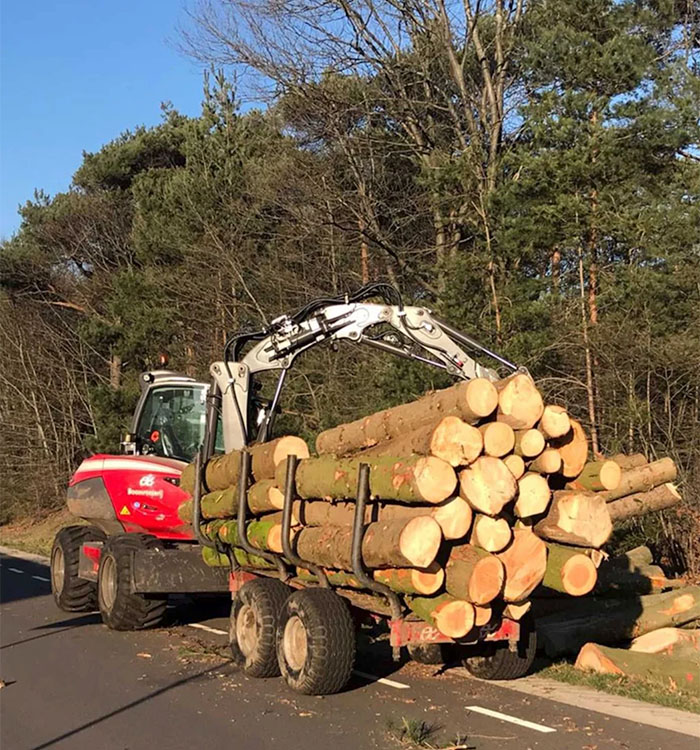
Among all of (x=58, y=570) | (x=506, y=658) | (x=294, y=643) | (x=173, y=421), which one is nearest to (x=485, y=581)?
(x=506, y=658)

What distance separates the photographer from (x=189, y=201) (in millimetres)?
26906

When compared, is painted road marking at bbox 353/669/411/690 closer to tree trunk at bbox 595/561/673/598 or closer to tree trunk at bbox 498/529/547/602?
tree trunk at bbox 498/529/547/602

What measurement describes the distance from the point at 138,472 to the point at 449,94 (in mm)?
14127

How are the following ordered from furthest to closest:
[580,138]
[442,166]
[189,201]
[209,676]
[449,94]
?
[189,201], [449,94], [442,166], [580,138], [209,676]

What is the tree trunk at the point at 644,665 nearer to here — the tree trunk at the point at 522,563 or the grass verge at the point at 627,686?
the grass verge at the point at 627,686

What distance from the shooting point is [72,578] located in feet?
41.8

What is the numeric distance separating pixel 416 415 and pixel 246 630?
2.72 metres

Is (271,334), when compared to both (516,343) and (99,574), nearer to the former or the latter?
(99,574)

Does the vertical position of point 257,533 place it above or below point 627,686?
above

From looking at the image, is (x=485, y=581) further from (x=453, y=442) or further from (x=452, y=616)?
(x=453, y=442)

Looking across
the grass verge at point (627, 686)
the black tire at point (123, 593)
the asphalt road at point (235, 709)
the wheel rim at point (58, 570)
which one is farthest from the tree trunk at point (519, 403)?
the wheel rim at point (58, 570)

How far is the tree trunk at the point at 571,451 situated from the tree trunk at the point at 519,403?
597mm

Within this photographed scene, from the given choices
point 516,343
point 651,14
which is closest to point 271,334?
point 516,343

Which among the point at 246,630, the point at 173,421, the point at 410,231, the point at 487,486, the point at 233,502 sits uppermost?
the point at 410,231
